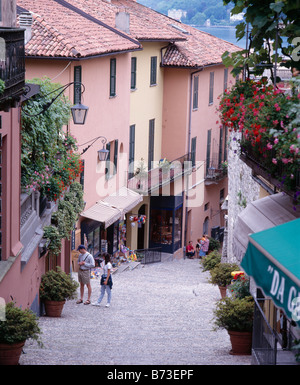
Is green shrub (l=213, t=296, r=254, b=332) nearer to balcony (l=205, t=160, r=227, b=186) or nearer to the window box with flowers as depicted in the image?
the window box with flowers

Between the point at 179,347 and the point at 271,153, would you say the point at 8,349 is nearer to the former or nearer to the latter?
the point at 179,347

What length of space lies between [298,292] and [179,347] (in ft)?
24.7

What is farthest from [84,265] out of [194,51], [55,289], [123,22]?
[194,51]

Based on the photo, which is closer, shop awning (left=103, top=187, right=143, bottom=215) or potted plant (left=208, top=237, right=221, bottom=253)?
shop awning (left=103, top=187, right=143, bottom=215)

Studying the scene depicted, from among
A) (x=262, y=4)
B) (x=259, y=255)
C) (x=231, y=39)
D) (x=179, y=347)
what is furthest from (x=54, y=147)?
(x=231, y=39)

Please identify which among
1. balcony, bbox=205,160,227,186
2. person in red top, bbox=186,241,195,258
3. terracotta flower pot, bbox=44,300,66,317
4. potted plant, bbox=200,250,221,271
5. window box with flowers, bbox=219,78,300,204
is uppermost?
window box with flowers, bbox=219,78,300,204

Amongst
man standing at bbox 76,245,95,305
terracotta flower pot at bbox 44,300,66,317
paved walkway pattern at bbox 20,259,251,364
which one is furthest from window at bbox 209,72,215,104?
terracotta flower pot at bbox 44,300,66,317

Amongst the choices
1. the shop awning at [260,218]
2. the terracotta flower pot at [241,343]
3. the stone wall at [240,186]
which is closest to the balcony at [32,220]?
the terracotta flower pot at [241,343]

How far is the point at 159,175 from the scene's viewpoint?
1362 inches

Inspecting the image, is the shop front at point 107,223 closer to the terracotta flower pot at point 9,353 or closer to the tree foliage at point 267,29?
the tree foliage at point 267,29

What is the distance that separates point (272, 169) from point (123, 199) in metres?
20.7

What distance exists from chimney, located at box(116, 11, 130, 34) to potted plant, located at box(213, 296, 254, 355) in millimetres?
20766

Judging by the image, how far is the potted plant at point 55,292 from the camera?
16188mm

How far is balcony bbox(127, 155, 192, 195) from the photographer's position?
32.9m
